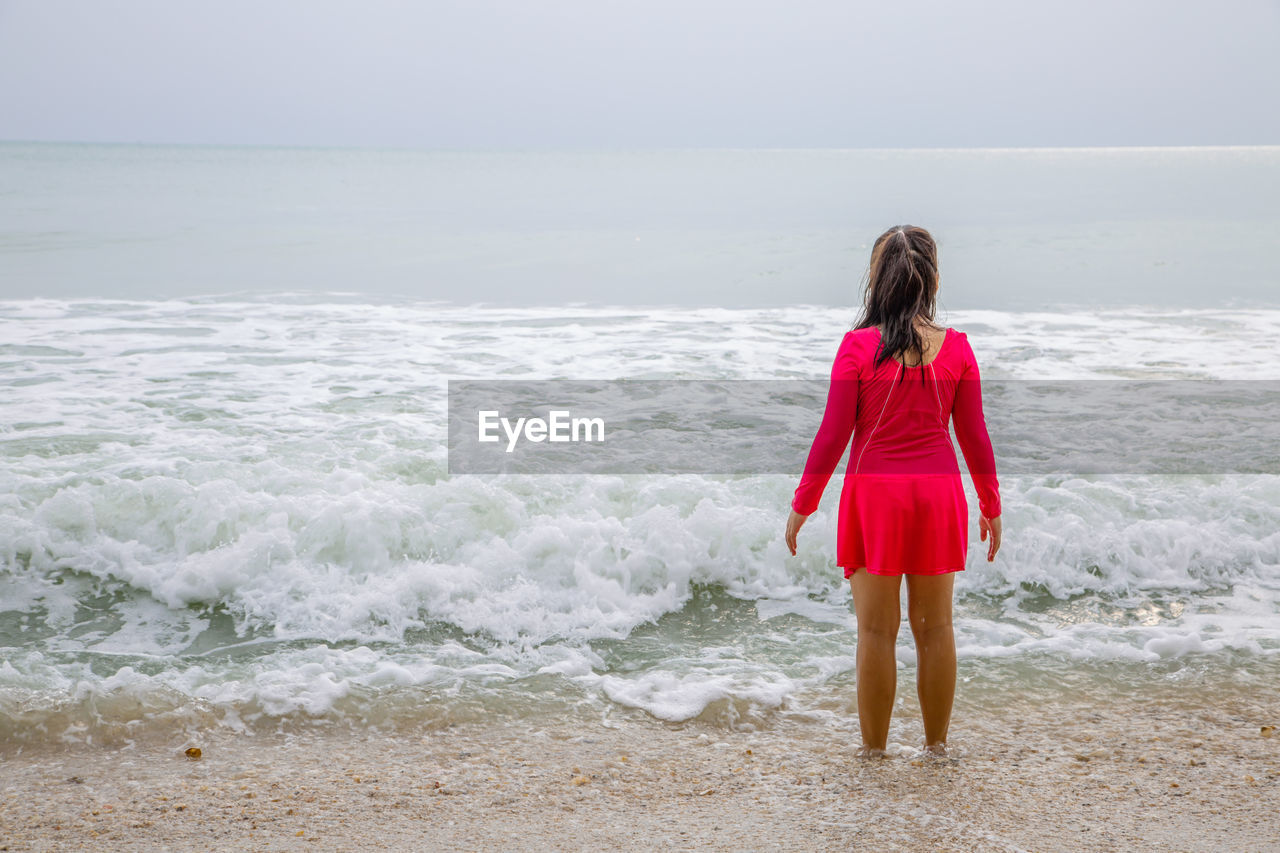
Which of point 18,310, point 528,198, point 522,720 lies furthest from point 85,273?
point 528,198

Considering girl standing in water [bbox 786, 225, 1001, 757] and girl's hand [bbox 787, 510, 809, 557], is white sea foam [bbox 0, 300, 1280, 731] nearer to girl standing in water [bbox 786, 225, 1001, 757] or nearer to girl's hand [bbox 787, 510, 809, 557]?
girl's hand [bbox 787, 510, 809, 557]

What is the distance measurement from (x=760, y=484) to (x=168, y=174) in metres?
57.6

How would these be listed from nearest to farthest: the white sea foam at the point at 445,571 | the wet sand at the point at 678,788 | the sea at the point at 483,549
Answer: the wet sand at the point at 678,788 → the sea at the point at 483,549 → the white sea foam at the point at 445,571

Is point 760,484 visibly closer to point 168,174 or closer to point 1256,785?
point 1256,785

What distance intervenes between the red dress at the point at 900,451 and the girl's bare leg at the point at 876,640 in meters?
0.09

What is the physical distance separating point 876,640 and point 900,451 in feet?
2.27

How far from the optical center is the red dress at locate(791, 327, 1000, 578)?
3.13 metres

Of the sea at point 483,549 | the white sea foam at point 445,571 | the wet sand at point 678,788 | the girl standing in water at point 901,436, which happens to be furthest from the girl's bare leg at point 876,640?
the white sea foam at point 445,571

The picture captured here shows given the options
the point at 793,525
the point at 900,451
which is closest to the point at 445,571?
the point at 793,525

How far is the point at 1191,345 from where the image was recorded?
11852mm

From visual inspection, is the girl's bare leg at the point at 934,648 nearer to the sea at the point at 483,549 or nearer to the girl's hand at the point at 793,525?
the sea at the point at 483,549

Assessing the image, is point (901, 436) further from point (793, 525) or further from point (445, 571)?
point (445, 571)

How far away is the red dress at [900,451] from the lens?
3129 mm

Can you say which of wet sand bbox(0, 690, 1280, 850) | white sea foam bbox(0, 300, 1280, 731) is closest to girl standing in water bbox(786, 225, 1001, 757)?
wet sand bbox(0, 690, 1280, 850)
